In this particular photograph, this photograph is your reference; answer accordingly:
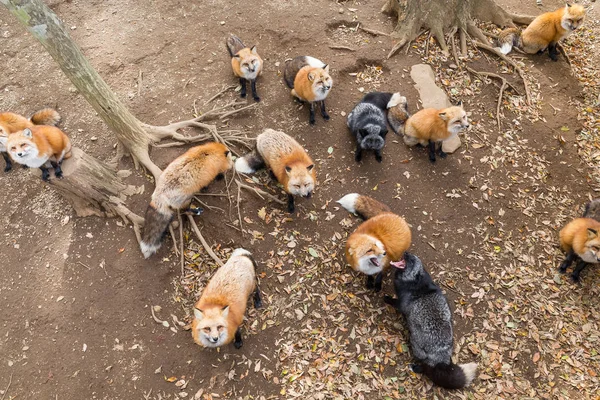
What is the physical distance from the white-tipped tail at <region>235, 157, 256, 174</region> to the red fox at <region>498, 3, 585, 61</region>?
6.98m

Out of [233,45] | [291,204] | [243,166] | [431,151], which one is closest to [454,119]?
[431,151]

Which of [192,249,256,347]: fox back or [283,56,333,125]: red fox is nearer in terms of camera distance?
[192,249,256,347]: fox back

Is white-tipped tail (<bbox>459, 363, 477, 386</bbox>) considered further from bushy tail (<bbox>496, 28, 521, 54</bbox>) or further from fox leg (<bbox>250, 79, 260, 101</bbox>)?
bushy tail (<bbox>496, 28, 521, 54</bbox>)

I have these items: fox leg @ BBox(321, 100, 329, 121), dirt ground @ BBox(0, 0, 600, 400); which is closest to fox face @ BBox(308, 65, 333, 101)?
fox leg @ BBox(321, 100, 329, 121)

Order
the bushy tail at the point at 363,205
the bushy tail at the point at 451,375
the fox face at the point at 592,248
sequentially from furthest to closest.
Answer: the bushy tail at the point at 363,205 → the fox face at the point at 592,248 → the bushy tail at the point at 451,375

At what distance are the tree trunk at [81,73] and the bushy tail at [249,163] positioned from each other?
4.76ft

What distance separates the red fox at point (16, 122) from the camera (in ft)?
21.5

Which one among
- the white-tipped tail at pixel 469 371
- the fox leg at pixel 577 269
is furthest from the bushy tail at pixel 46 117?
the fox leg at pixel 577 269

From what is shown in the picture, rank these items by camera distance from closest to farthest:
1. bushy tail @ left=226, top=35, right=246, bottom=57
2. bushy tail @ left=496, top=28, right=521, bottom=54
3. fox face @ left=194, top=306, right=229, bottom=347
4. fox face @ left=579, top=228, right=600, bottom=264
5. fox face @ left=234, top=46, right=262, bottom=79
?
fox face @ left=194, top=306, right=229, bottom=347 < fox face @ left=579, top=228, right=600, bottom=264 < fox face @ left=234, top=46, right=262, bottom=79 < bushy tail @ left=226, top=35, right=246, bottom=57 < bushy tail @ left=496, top=28, right=521, bottom=54

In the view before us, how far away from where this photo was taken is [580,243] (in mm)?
6031

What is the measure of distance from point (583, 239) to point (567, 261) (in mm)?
524

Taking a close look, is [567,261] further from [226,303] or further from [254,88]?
[254,88]

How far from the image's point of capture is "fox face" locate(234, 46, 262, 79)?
7.74m

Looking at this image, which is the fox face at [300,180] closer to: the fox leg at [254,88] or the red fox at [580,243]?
the fox leg at [254,88]
